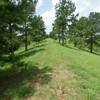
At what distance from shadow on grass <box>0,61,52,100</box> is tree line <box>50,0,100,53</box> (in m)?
31.2

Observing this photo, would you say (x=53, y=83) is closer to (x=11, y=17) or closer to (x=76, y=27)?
(x=11, y=17)

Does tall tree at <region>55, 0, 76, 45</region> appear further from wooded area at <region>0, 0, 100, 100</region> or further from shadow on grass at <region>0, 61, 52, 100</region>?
shadow on grass at <region>0, 61, 52, 100</region>

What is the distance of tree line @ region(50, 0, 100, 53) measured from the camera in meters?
64.3

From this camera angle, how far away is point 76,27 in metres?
67.6

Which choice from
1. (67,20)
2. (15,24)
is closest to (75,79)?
(15,24)

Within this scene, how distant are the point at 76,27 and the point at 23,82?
4104 centimetres

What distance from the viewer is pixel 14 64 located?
41312 mm

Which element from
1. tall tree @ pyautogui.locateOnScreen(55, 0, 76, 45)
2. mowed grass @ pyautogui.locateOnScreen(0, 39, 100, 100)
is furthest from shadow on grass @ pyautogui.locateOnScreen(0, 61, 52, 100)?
tall tree @ pyautogui.locateOnScreen(55, 0, 76, 45)

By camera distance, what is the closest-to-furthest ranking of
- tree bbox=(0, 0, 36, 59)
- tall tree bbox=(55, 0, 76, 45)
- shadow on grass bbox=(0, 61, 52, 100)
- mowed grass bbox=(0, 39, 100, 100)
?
1. mowed grass bbox=(0, 39, 100, 100)
2. shadow on grass bbox=(0, 61, 52, 100)
3. tree bbox=(0, 0, 36, 59)
4. tall tree bbox=(55, 0, 76, 45)

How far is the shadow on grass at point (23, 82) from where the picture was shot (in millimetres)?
25438

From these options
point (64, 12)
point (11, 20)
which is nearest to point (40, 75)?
point (11, 20)

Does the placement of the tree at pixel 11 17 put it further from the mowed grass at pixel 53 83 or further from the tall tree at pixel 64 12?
the tall tree at pixel 64 12

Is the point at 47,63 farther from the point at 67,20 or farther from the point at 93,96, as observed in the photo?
the point at 67,20

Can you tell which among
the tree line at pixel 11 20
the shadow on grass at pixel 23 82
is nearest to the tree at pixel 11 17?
the tree line at pixel 11 20
